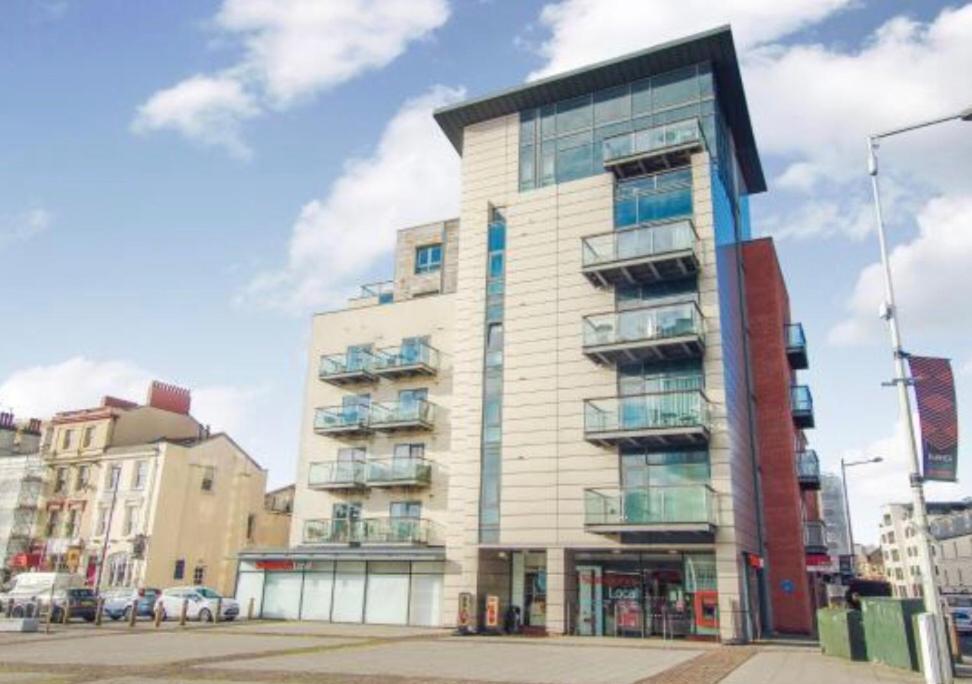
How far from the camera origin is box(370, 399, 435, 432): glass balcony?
1305 inches

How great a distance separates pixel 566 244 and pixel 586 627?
1414 centimetres

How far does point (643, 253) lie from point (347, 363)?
51.5 ft

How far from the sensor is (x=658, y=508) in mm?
23859

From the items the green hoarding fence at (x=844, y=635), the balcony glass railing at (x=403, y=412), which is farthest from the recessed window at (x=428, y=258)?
the green hoarding fence at (x=844, y=635)

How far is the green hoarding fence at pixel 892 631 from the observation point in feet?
48.9

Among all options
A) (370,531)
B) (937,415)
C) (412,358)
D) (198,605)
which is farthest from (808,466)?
(198,605)

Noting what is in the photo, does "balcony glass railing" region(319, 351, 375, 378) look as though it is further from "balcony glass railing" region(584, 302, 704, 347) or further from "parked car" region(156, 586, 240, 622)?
"balcony glass railing" region(584, 302, 704, 347)

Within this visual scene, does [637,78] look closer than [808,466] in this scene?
Yes

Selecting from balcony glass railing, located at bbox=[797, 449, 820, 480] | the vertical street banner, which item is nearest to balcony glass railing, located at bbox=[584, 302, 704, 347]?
balcony glass railing, located at bbox=[797, 449, 820, 480]

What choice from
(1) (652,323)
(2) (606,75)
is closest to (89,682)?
(1) (652,323)

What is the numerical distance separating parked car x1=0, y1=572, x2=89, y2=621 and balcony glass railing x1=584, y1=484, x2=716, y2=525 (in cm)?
2249

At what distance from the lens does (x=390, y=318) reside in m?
36.4

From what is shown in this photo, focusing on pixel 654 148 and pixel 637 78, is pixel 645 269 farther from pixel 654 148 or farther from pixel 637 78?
pixel 637 78

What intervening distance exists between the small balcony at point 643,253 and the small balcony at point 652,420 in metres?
4.68
